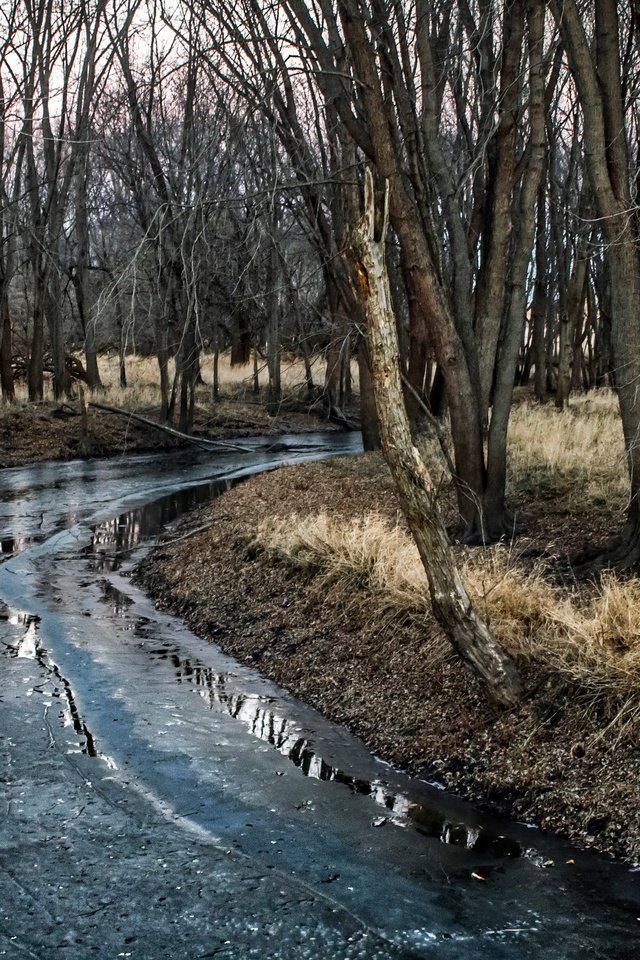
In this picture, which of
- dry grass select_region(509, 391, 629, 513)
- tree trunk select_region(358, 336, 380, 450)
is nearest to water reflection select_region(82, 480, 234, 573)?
tree trunk select_region(358, 336, 380, 450)

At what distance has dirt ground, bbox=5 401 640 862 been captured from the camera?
18.9 feet

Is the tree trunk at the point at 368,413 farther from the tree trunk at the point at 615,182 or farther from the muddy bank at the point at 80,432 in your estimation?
the tree trunk at the point at 615,182

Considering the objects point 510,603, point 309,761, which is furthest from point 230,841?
point 510,603

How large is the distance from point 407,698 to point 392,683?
27 centimetres

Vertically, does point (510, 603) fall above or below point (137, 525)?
above

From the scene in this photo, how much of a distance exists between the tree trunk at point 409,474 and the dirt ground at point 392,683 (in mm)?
407

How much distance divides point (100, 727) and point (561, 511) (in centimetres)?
613

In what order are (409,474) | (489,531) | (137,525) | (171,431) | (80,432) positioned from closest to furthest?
(409,474) < (489,531) < (137,525) < (171,431) < (80,432)

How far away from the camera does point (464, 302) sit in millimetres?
10375

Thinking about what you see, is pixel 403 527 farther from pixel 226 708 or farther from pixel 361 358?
pixel 361 358

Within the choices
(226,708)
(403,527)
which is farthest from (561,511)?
(226,708)

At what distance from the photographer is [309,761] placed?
21.7 ft

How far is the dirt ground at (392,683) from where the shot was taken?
5766mm

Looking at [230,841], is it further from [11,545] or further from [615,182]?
[11,545]
